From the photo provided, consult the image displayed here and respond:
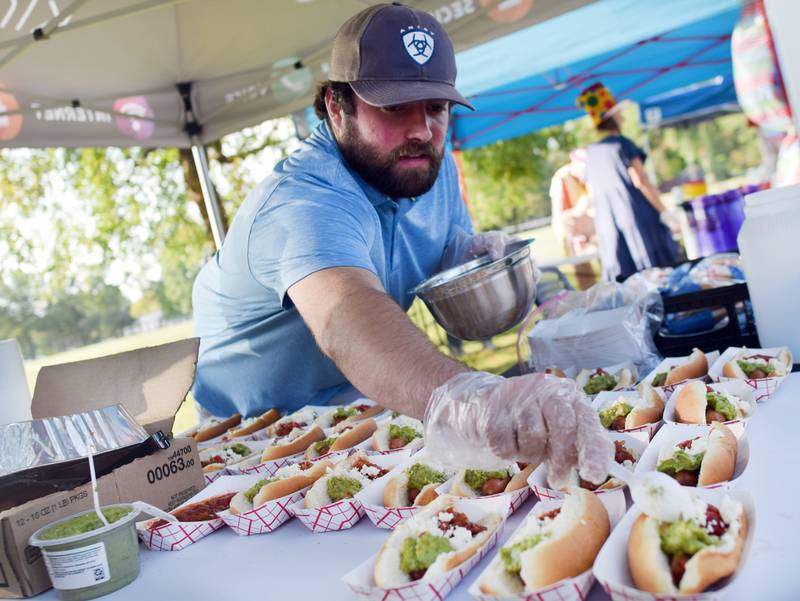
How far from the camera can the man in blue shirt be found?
4.50ft

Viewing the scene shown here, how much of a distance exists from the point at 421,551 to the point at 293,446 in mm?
971

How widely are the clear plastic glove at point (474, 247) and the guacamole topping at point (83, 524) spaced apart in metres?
1.62

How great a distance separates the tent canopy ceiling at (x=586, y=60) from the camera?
4.63 m

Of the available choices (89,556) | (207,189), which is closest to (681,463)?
A: (89,556)

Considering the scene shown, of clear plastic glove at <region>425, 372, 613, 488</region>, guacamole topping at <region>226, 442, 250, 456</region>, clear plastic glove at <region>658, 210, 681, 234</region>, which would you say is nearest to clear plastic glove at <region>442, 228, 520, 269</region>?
guacamole topping at <region>226, 442, 250, 456</region>

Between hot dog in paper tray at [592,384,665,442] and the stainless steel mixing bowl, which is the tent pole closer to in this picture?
the stainless steel mixing bowl

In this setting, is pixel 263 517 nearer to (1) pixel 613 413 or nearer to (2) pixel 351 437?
(2) pixel 351 437

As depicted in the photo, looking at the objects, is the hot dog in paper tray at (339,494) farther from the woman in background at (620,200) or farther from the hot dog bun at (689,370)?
the woman in background at (620,200)

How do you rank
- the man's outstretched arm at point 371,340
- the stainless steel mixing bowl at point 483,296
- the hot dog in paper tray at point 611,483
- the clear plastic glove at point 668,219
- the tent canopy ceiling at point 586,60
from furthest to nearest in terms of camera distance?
the clear plastic glove at point 668,219
the tent canopy ceiling at point 586,60
the stainless steel mixing bowl at point 483,296
the man's outstretched arm at point 371,340
the hot dog in paper tray at point 611,483

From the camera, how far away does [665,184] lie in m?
31.8

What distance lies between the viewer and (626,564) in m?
1.03

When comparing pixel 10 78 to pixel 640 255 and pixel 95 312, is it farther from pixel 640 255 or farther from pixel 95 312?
pixel 95 312

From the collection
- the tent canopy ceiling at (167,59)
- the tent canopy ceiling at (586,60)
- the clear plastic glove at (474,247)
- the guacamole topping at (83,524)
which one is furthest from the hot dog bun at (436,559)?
the tent canopy ceiling at (586,60)

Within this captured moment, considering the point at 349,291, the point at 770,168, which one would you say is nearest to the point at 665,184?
the point at 770,168
